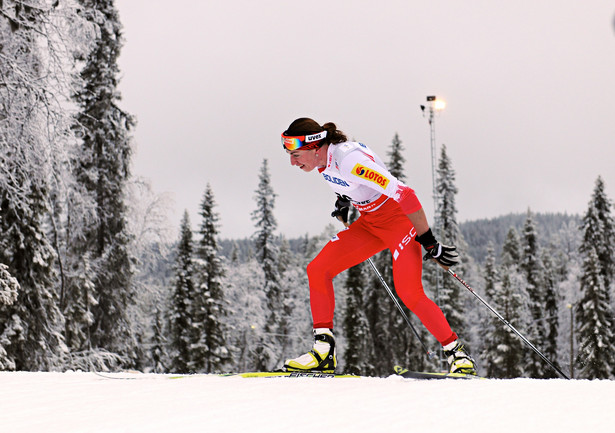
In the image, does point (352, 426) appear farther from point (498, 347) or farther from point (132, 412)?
point (498, 347)

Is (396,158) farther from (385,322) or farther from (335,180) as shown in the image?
(335,180)

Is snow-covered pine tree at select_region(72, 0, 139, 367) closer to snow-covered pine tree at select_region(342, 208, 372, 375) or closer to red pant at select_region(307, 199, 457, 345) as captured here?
red pant at select_region(307, 199, 457, 345)

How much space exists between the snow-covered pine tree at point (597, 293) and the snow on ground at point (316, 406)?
32405mm

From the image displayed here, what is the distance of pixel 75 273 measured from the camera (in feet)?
54.3

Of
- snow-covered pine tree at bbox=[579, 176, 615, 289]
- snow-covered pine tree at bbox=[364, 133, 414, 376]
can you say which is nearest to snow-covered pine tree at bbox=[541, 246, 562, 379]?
snow-covered pine tree at bbox=[579, 176, 615, 289]

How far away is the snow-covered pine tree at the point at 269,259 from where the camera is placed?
41944 mm

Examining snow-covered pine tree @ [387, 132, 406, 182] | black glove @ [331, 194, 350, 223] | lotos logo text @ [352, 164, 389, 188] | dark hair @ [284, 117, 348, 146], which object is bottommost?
black glove @ [331, 194, 350, 223]

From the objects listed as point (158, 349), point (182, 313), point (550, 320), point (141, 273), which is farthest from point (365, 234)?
point (550, 320)

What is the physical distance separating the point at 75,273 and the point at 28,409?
14285 millimetres

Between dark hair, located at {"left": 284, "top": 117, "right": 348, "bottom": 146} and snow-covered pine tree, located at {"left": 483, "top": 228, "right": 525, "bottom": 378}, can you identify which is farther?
snow-covered pine tree, located at {"left": 483, "top": 228, "right": 525, "bottom": 378}

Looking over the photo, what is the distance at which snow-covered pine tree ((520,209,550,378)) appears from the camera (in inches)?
1678

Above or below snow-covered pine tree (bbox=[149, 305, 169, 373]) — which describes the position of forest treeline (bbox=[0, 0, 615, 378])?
above

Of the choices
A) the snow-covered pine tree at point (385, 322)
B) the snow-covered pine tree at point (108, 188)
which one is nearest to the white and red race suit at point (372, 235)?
the snow-covered pine tree at point (108, 188)

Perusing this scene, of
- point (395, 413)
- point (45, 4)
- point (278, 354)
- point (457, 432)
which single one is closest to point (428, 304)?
point (395, 413)
